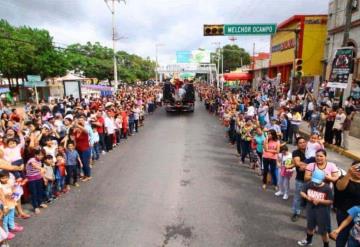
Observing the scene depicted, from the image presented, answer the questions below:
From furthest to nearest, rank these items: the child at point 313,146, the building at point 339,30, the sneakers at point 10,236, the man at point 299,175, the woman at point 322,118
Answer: the building at point 339,30, the woman at point 322,118, the child at point 313,146, the man at point 299,175, the sneakers at point 10,236

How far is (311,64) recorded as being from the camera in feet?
94.3

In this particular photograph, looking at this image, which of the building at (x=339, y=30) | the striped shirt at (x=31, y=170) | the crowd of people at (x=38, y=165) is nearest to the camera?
the crowd of people at (x=38, y=165)

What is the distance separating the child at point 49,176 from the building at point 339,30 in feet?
60.7

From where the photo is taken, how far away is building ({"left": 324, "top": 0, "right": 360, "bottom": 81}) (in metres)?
19.8

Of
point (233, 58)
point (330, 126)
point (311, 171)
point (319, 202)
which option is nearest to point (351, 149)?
point (330, 126)

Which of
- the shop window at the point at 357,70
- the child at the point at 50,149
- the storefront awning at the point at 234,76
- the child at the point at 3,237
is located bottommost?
the child at the point at 3,237

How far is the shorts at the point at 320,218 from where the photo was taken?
5.11 metres

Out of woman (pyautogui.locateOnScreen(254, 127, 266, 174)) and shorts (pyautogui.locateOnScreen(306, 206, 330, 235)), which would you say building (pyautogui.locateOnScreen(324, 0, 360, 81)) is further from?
shorts (pyautogui.locateOnScreen(306, 206, 330, 235))

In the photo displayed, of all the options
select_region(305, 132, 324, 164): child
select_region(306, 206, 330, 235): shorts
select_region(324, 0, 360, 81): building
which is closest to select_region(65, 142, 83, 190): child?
select_region(305, 132, 324, 164): child

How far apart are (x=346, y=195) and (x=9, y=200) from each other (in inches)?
220

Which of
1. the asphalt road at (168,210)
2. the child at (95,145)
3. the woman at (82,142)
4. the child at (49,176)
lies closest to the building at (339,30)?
the asphalt road at (168,210)

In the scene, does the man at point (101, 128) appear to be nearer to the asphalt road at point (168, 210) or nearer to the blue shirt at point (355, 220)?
the asphalt road at point (168, 210)

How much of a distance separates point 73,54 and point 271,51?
29.9 meters

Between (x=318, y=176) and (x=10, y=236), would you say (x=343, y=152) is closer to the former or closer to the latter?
(x=318, y=176)
